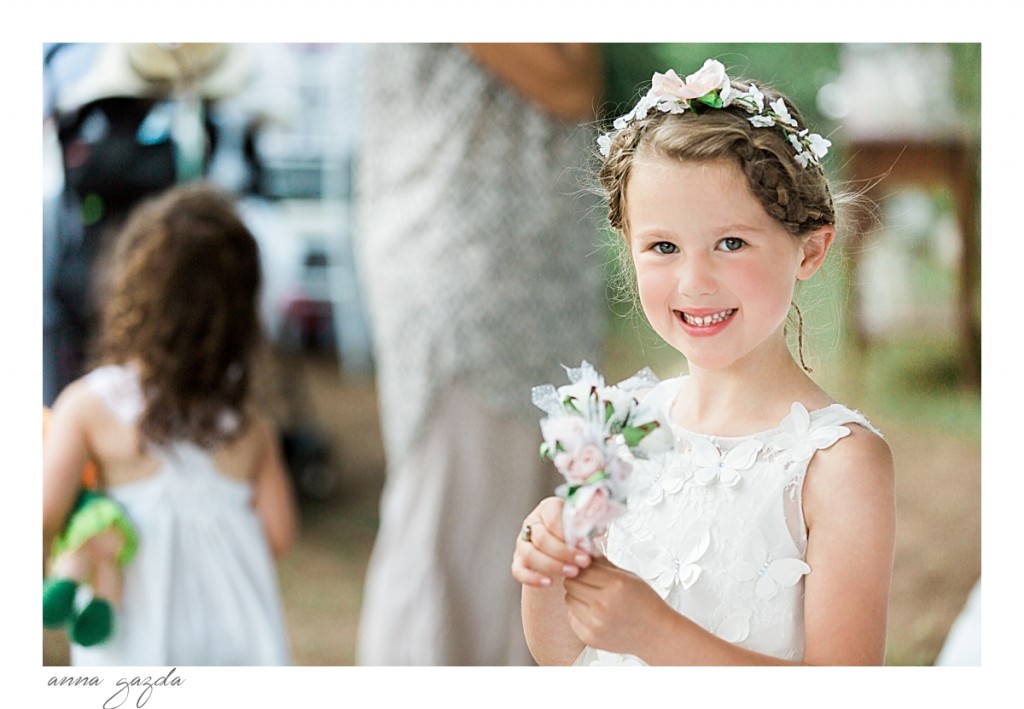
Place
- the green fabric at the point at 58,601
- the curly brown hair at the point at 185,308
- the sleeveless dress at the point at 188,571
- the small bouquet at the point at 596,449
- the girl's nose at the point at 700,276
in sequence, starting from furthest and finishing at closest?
the curly brown hair at the point at 185,308 < the sleeveless dress at the point at 188,571 < the green fabric at the point at 58,601 < the girl's nose at the point at 700,276 < the small bouquet at the point at 596,449

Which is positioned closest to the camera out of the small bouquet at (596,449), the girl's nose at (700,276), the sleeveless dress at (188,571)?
the small bouquet at (596,449)

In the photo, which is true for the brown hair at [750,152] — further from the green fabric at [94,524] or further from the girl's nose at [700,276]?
the green fabric at [94,524]

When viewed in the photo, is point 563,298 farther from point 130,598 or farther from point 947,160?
point 130,598

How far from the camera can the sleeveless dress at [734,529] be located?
3.70ft

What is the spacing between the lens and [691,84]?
115 centimetres

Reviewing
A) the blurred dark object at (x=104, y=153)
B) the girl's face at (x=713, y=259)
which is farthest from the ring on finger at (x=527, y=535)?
the blurred dark object at (x=104, y=153)

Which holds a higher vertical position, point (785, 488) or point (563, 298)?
point (563, 298)

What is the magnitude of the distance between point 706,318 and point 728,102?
0.71 feet

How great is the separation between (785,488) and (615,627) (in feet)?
0.71

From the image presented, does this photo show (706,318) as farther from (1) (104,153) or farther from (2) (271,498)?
(1) (104,153)

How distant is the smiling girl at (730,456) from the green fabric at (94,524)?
2.57 feet
